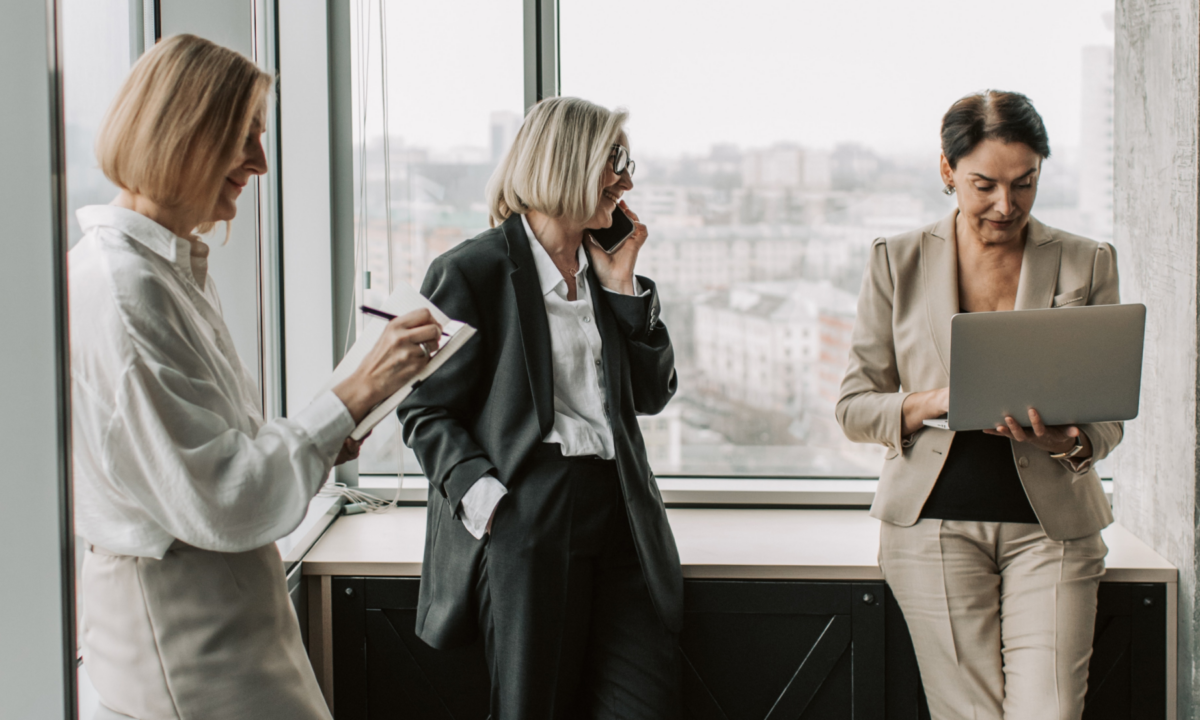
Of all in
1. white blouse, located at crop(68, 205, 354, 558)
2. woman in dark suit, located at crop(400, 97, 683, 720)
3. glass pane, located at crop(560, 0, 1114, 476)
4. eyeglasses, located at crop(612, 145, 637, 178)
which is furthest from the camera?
glass pane, located at crop(560, 0, 1114, 476)

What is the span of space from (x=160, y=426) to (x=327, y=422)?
8.8 inches

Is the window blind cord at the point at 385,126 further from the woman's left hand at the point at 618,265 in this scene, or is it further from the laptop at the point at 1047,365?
the laptop at the point at 1047,365

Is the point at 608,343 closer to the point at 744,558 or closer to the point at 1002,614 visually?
the point at 744,558

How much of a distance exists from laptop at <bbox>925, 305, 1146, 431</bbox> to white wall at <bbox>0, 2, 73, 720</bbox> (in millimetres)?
1497

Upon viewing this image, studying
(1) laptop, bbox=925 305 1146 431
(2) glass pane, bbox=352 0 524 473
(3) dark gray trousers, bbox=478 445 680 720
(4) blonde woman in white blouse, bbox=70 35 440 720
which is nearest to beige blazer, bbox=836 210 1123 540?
(1) laptop, bbox=925 305 1146 431

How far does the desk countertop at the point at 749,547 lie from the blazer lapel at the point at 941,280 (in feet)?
2.03

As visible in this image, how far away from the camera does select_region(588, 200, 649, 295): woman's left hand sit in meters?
2.09

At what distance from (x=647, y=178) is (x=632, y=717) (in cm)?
162

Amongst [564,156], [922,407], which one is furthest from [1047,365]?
[564,156]

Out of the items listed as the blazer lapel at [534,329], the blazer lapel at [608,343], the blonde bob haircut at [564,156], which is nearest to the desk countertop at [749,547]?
Result: the blazer lapel at [608,343]

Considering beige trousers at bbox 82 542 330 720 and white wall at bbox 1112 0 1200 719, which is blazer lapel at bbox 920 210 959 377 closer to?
white wall at bbox 1112 0 1200 719

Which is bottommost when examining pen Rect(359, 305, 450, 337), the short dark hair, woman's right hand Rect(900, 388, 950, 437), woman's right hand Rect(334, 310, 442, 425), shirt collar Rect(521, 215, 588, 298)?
woman's right hand Rect(900, 388, 950, 437)

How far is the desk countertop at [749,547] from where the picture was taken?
2.30 m

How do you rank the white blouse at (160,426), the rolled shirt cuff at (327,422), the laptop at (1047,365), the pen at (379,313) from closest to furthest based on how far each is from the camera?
the white blouse at (160,426) < the rolled shirt cuff at (327,422) < the pen at (379,313) < the laptop at (1047,365)
